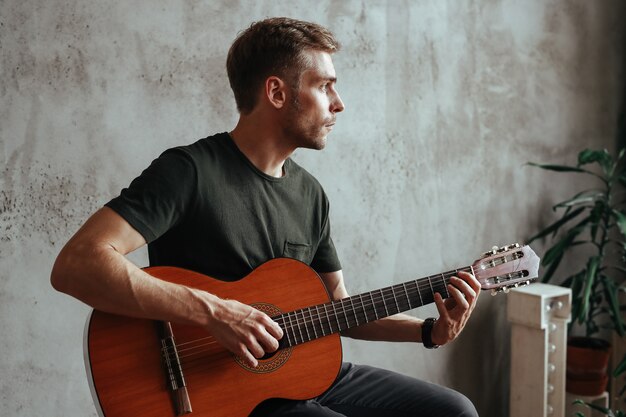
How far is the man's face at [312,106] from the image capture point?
1879 millimetres

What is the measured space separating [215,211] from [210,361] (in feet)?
1.20

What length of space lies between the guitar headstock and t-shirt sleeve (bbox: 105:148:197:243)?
771 mm

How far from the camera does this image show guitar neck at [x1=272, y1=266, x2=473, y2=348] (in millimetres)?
1716

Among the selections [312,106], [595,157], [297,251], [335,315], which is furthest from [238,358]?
[595,157]

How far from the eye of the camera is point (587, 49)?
11.5 feet

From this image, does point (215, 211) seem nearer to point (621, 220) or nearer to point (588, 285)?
point (588, 285)

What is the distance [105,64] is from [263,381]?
113 centimetres

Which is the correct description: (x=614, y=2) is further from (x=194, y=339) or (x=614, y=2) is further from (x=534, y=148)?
(x=194, y=339)

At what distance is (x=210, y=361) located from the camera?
64.2 inches

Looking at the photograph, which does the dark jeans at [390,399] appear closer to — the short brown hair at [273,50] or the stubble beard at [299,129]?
the stubble beard at [299,129]

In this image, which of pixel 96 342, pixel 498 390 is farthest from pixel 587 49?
pixel 96 342

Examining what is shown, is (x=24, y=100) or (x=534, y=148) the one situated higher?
(x=24, y=100)

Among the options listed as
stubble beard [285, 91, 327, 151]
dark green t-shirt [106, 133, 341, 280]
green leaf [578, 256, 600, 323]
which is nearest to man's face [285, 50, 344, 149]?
stubble beard [285, 91, 327, 151]

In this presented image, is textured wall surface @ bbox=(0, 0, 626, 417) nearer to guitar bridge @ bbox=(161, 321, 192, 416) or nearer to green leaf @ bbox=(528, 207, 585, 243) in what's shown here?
green leaf @ bbox=(528, 207, 585, 243)
